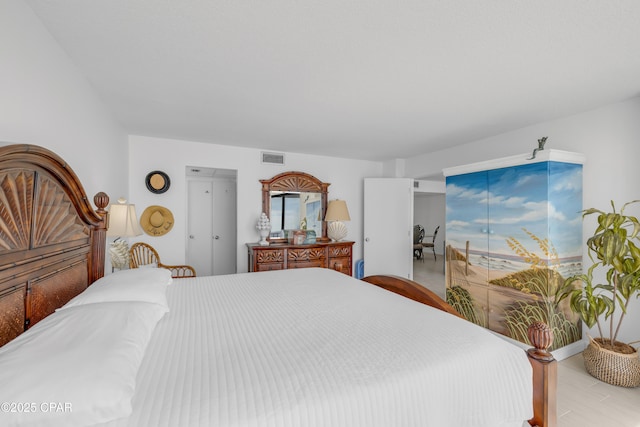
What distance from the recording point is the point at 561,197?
2.74 meters

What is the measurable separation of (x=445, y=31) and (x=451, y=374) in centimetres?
179

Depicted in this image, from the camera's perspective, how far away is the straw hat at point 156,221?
379cm

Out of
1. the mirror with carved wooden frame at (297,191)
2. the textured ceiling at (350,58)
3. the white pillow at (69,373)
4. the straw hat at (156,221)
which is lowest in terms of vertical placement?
the white pillow at (69,373)

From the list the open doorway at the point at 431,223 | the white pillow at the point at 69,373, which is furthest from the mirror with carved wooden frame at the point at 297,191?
the white pillow at the point at 69,373

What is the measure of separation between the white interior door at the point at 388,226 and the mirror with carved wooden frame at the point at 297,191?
0.82 meters

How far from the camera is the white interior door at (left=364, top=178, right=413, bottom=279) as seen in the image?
4922mm

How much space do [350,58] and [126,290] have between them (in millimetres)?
1973

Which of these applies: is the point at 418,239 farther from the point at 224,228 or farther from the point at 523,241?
the point at 224,228

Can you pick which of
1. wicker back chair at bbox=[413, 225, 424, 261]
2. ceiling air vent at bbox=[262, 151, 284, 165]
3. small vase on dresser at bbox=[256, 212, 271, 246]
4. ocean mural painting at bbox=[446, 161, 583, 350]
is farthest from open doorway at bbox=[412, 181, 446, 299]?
small vase on dresser at bbox=[256, 212, 271, 246]

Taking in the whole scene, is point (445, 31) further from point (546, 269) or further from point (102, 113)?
point (102, 113)

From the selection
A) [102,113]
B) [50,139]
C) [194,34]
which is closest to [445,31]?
[194,34]

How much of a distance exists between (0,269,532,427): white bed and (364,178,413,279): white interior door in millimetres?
3382

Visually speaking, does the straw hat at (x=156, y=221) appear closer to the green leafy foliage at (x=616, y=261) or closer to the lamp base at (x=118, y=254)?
the lamp base at (x=118, y=254)

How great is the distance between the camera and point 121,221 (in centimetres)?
241
